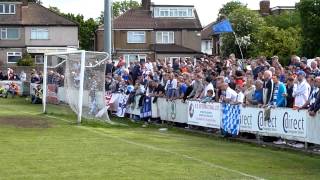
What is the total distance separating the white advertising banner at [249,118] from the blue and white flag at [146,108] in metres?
8.26

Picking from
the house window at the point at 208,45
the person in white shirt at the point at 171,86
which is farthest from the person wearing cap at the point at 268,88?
the house window at the point at 208,45

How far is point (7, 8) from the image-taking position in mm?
86750

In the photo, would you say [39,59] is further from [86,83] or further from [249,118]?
[249,118]

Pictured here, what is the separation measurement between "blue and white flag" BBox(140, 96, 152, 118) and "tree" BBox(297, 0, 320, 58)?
120ft

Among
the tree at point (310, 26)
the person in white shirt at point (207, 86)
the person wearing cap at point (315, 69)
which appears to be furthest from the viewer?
the tree at point (310, 26)

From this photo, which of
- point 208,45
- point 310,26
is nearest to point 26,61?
point 310,26

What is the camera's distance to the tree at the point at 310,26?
208 ft

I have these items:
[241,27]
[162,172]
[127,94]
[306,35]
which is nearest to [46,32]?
[241,27]

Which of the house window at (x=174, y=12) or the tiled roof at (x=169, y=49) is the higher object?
the house window at (x=174, y=12)

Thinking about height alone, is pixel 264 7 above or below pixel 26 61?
above

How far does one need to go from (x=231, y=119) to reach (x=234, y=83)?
1911 mm

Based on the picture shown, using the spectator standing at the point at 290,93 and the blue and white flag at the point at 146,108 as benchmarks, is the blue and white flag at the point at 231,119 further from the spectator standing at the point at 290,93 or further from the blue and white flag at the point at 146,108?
the blue and white flag at the point at 146,108

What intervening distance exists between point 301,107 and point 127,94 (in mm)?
14452

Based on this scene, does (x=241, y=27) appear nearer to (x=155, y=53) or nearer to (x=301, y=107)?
(x=155, y=53)
